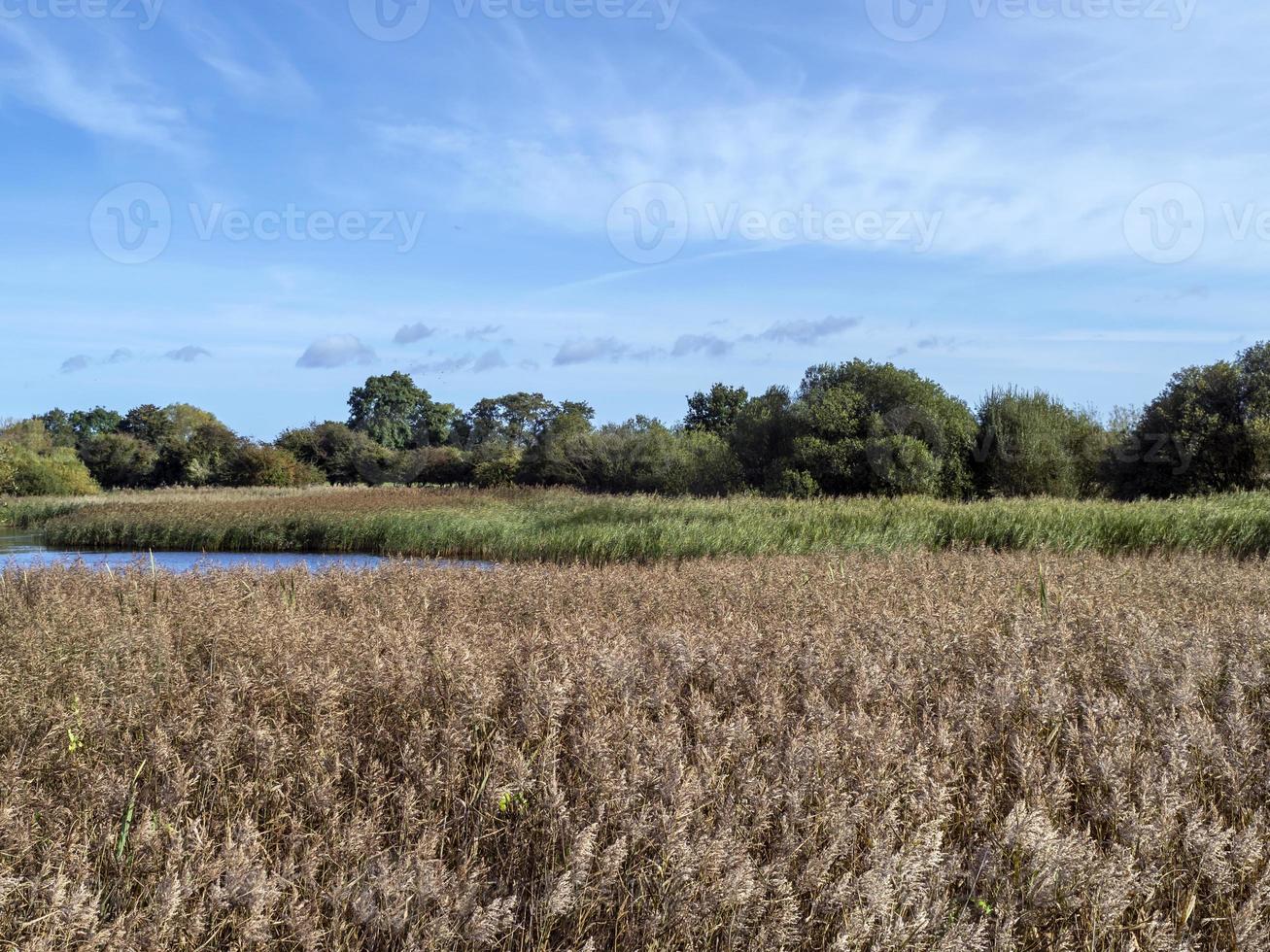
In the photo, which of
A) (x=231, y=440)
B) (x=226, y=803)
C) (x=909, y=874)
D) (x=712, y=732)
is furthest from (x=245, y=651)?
(x=231, y=440)

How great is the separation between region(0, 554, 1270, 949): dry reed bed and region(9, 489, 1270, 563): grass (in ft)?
26.1

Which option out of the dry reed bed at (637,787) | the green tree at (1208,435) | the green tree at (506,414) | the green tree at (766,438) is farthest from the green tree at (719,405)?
the dry reed bed at (637,787)

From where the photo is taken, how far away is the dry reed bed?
2.35 metres

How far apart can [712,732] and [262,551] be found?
23.1 meters

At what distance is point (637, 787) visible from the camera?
9.20 feet

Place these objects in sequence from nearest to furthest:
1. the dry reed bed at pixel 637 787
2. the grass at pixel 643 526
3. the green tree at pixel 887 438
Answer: the dry reed bed at pixel 637 787 < the grass at pixel 643 526 < the green tree at pixel 887 438

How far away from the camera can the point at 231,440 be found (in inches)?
2072

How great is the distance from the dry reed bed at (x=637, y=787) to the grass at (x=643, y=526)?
26.1 feet

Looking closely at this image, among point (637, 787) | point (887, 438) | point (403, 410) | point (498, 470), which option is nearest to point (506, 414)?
point (403, 410)

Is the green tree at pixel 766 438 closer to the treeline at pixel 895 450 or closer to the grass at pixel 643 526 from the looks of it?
the treeline at pixel 895 450

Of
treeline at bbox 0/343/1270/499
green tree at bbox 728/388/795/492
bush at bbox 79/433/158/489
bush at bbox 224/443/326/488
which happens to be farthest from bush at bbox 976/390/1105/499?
bush at bbox 79/433/158/489

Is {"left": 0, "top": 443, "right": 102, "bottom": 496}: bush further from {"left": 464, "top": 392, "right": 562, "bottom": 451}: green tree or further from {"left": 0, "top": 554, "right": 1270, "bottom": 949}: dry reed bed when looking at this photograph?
{"left": 0, "top": 554, "right": 1270, "bottom": 949}: dry reed bed

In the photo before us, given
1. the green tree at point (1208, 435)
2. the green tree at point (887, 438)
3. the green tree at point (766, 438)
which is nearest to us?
the green tree at point (1208, 435)

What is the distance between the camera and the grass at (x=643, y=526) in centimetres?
1470
